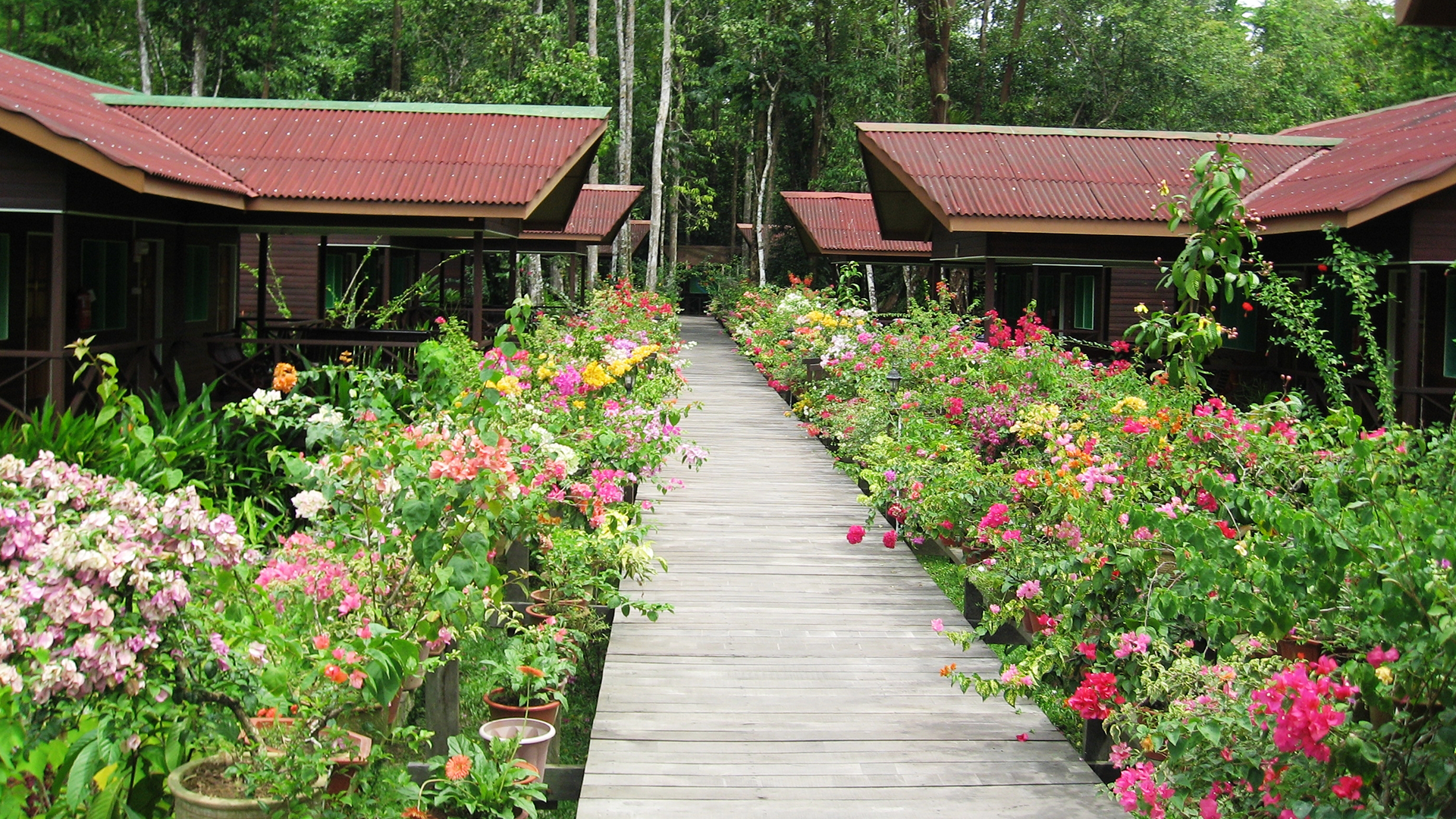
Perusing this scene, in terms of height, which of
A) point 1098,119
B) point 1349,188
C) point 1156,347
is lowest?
point 1156,347

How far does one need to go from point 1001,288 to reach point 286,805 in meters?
23.3

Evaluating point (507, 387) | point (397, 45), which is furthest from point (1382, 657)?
point (397, 45)

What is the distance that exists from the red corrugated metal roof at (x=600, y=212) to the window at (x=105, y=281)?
12727 millimetres

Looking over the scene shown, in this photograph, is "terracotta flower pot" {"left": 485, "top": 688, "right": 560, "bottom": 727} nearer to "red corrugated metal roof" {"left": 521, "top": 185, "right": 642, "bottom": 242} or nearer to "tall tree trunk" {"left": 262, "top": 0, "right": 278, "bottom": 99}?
"red corrugated metal roof" {"left": 521, "top": 185, "right": 642, "bottom": 242}

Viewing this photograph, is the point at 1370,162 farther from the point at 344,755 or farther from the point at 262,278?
the point at 344,755

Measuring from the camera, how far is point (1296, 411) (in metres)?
6.43

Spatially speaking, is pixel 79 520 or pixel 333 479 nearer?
pixel 79 520

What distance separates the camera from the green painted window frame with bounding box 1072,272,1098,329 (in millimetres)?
21125

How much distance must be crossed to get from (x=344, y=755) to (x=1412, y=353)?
1073cm

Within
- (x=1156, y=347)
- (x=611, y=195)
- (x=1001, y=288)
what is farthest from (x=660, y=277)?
(x=1156, y=347)

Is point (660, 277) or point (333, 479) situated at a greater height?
point (660, 277)

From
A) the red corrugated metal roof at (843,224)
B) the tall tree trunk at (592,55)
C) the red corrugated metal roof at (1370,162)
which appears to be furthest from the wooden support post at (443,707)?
the red corrugated metal roof at (843,224)

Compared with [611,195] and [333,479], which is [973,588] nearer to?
[333,479]

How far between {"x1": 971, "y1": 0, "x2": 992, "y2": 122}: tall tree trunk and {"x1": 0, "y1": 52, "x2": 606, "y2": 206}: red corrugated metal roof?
82.5ft
